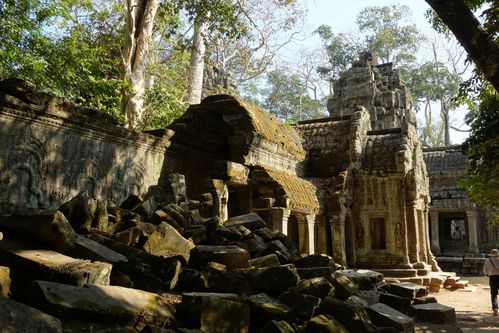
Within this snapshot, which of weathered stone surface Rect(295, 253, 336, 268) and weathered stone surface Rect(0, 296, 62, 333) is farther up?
weathered stone surface Rect(295, 253, 336, 268)

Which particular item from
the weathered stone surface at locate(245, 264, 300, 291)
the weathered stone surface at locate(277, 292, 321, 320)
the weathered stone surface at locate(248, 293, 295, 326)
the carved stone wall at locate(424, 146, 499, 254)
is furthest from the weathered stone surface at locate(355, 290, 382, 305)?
the carved stone wall at locate(424, 146, 499, 254)

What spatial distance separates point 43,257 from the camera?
2.89m

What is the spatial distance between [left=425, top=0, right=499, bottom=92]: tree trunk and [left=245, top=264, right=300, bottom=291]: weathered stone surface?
9.85 ft

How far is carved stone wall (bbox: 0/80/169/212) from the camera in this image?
4.96 metres

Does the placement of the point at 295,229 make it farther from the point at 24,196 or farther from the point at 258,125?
the point at 24,196

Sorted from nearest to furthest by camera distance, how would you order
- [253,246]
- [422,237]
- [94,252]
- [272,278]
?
[94,252] < [272,278] < [253,246] < [422,237]

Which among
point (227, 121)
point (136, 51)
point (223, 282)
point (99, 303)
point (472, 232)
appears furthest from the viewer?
point (472, 232)

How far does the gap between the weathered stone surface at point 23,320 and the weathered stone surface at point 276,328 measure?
140 cm

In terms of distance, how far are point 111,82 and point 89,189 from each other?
6018mm

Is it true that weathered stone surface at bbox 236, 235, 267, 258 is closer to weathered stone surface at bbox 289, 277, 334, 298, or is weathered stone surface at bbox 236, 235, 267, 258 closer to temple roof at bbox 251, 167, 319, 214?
weathered stone surface at bbox 289, 277, 334, 298

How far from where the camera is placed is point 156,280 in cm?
326

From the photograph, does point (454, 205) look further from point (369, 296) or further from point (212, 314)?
point (212, 314)

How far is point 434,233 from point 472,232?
1.83 metres

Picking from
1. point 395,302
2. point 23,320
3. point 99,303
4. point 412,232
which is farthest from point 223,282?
point 412,232
